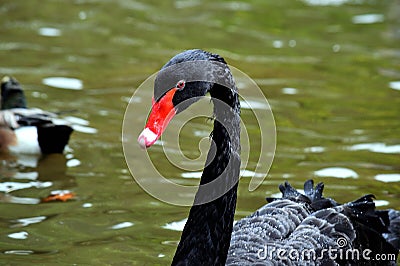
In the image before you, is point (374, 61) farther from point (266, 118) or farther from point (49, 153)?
point (49, 153)

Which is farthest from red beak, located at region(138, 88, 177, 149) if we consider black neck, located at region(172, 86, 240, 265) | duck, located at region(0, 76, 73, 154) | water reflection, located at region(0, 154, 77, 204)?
duck, located at region(0, 76, 73, 154)

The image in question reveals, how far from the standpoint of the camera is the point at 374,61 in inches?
430

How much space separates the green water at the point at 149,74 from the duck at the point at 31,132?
14cm

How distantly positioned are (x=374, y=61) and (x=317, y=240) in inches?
255

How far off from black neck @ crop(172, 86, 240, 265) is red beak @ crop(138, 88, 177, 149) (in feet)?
1.11

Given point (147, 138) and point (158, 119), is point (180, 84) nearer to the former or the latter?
point (158, 119)

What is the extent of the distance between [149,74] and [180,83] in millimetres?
6074

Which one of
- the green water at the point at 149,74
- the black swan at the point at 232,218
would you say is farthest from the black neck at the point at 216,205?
the green water at the point at 149,74

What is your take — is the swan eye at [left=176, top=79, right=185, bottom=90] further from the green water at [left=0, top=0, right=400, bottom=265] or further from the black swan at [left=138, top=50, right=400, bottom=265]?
the green water at [left=0, top=0, right=400, bottom=265]

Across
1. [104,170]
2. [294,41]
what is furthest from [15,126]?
[294,41]

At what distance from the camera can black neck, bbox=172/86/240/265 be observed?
4.33 metres

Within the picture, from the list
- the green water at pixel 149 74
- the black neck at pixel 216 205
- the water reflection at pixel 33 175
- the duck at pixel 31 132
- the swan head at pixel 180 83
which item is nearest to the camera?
the swan head at pixel 180 83

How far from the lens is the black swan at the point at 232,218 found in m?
4.08

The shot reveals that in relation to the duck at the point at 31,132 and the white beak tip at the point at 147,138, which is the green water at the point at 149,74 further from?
the white beak tip at the point at 147,138
